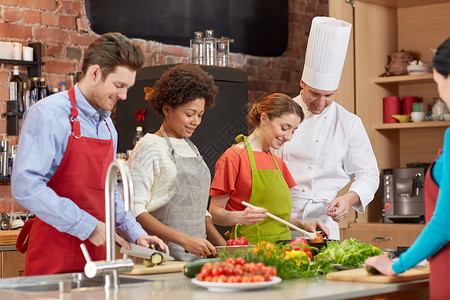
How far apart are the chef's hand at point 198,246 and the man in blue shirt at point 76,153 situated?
0.18 metres

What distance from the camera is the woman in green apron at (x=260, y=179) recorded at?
2949 mm

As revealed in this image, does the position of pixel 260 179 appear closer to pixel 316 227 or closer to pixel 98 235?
pixel 316 227

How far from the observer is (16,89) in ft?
13.7

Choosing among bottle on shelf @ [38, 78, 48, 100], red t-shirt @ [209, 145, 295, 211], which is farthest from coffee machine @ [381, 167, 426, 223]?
bottle on shelf @ [38, 78, 48, 100]

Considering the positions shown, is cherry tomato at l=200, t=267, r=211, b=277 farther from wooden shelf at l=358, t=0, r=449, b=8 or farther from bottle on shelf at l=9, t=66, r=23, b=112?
wooden shelf at l=358, t=0, r=449, b=8

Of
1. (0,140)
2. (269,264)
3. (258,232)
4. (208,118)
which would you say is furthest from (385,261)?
(0,140)

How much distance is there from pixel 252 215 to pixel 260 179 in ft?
0.91

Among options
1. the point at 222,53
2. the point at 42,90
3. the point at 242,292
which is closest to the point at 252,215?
the point at 242,292

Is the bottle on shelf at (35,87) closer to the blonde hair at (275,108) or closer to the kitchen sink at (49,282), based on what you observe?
the blonde hair at (275,108)

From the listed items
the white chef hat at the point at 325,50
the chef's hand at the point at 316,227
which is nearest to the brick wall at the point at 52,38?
the white chef hat at the point at 325,50

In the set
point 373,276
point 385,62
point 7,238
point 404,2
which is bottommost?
point 7,238

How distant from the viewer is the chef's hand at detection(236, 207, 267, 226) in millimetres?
2751

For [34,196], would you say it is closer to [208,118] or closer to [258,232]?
[258,232]

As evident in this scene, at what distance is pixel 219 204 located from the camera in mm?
2939
